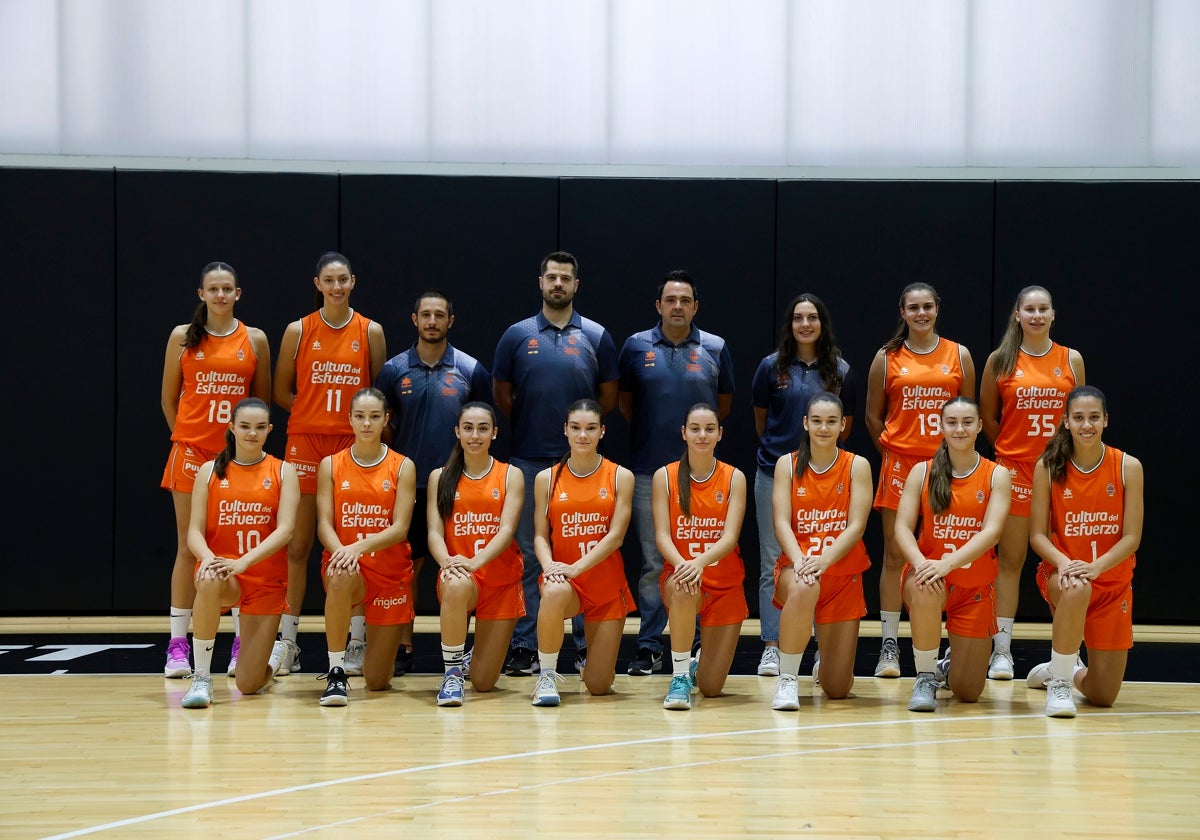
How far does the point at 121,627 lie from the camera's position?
634cm

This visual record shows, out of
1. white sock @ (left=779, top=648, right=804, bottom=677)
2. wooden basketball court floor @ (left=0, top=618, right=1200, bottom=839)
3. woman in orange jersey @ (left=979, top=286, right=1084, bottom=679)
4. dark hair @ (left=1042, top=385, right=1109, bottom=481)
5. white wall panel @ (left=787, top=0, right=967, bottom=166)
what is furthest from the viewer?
white wall panel @ (left=787, top=0, right=967, bottom=166)

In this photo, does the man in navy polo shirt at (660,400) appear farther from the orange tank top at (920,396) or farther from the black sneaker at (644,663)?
the orange tank top at (920,396)

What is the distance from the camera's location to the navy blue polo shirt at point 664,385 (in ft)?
16.7

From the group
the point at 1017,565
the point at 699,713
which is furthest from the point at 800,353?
the point at 699,713

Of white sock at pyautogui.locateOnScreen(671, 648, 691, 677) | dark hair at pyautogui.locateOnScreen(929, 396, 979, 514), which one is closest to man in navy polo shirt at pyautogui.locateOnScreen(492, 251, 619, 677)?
white sock at pyautogui.locateOnScreen(671, 648, 691, 677)

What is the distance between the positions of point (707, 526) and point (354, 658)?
158 centimetres

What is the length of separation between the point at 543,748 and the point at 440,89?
4.12m

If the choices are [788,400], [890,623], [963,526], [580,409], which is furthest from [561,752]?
[788,400]

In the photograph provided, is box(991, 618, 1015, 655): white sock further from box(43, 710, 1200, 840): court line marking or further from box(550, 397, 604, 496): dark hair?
box(550, 397, 604, 496): dark hair

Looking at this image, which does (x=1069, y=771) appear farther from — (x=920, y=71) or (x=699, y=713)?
(x=920, y=71)

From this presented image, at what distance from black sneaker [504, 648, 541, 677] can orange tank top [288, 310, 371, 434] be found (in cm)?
118

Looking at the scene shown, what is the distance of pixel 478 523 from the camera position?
183 inches

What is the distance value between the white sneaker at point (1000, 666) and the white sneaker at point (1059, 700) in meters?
0.60

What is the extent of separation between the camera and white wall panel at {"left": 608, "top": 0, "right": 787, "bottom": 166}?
6.64 metres
